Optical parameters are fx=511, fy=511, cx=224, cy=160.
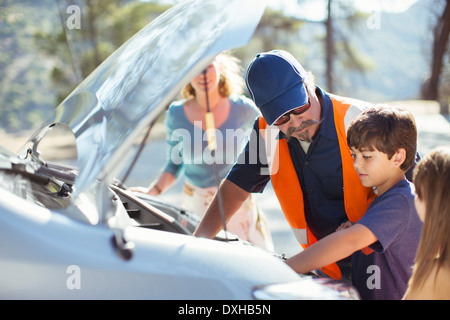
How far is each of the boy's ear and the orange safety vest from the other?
0.64ft

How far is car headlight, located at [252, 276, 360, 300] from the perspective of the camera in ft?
4.71

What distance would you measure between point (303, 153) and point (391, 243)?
0.58m

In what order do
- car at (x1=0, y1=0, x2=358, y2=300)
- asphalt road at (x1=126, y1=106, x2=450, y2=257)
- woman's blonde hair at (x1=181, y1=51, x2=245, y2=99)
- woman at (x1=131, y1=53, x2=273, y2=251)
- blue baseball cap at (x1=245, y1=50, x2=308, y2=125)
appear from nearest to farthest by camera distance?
car at (x1=0, y1=0, x2=358, y2=300) → blue baseball cap at (x1=245, y1=50, x2=308, y2=125) → woman at (x1=131, y1=53, x2=273, y2=251) → woman's blonde hair at (x1=181, y1=51, x2=245, y2=99) → asphalt road at (x1=126, y1=106, x2=450, y2=257)

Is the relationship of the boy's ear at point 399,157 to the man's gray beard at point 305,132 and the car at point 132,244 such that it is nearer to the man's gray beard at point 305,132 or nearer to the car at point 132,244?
the man's gray beard at point 305,132

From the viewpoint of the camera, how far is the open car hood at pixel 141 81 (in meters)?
1.50

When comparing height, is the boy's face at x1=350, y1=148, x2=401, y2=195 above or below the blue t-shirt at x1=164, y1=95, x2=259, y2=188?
below

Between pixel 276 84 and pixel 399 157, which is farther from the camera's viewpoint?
pixel 276 84

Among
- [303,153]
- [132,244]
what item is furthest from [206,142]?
[132,244]

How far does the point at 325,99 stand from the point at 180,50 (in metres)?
0.79

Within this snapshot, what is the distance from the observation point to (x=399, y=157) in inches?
74.5

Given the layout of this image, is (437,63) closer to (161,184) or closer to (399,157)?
(161,184)

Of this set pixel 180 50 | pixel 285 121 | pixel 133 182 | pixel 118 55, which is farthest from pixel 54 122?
pixel 133 182

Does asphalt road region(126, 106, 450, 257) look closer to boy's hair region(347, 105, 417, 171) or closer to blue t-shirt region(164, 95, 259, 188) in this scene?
blue t-shirt region(164, 95, 259, 188)

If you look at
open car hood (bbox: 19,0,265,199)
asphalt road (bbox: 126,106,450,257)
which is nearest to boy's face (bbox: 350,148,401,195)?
open car hood (bbox: 19,0,265,199)
